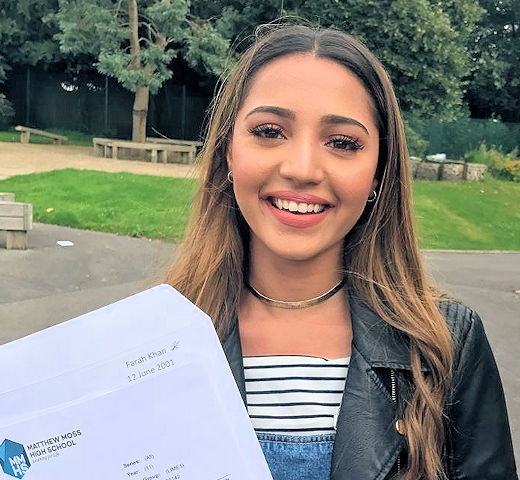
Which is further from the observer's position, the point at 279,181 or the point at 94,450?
the point at 279,181

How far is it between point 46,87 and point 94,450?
2794 cm

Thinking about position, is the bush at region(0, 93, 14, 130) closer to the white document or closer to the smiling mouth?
the smiling mouth

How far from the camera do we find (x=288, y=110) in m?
1.38

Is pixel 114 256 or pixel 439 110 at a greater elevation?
pixel 439 110

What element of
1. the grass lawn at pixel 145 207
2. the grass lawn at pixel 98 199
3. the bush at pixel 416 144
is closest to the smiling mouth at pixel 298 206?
the grass lawn at pixel 98 199

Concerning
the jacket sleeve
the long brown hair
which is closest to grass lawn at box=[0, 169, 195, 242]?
the long brown hair

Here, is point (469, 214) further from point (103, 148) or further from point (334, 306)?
point (334, 306)

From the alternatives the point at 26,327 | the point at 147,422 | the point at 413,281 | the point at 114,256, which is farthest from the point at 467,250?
the point at 147,422

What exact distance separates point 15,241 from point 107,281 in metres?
1.72

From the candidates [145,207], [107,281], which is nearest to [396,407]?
[107,281]

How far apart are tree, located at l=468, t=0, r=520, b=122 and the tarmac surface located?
19.3 m

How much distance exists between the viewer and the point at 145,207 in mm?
10898

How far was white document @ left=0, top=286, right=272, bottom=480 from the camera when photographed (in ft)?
3.13

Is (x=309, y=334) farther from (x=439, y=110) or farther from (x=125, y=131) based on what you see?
(x=125, y=131)
